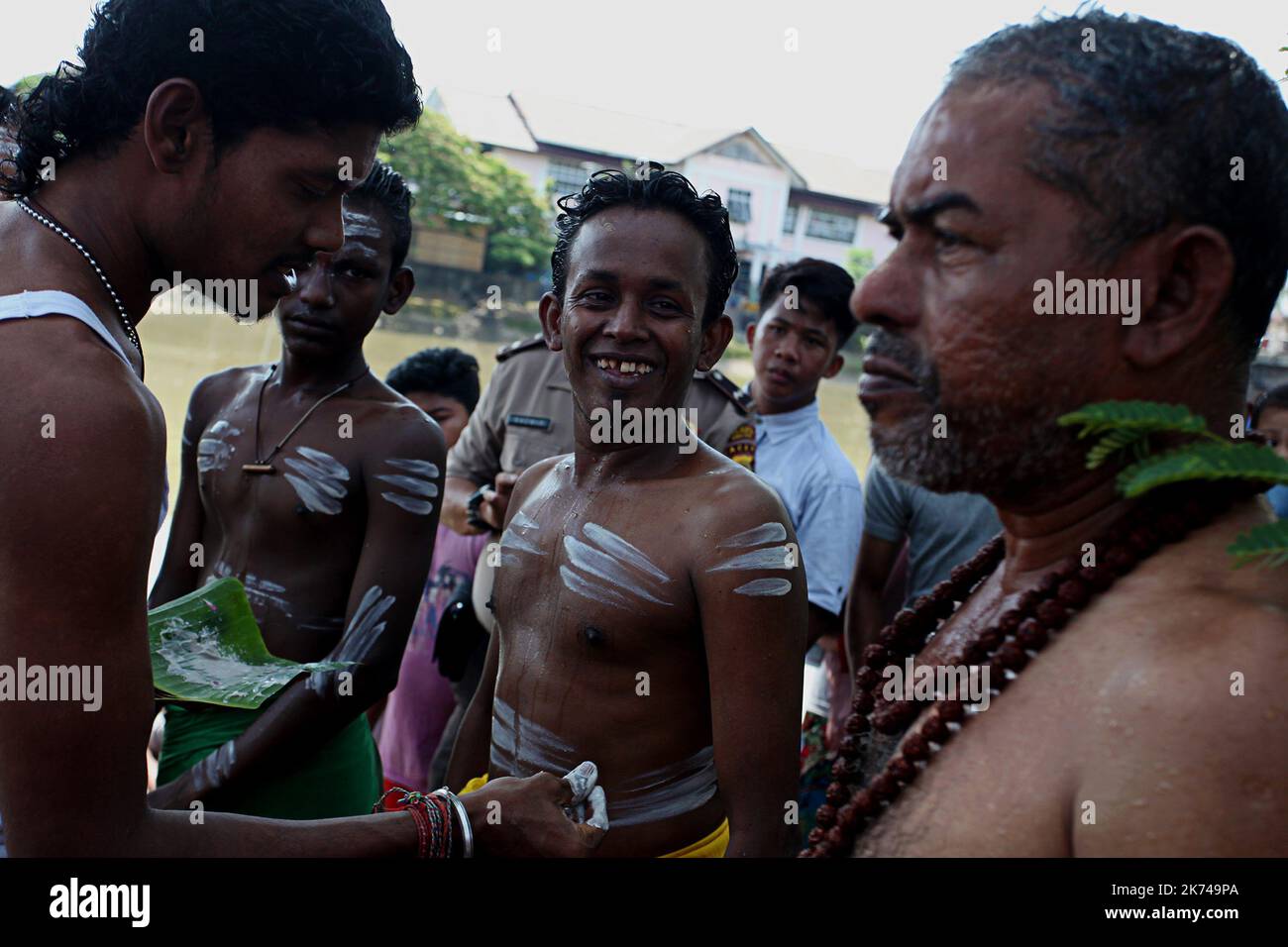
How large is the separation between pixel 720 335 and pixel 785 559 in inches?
32.3

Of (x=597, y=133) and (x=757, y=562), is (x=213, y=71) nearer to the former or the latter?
(x=757, y=562)

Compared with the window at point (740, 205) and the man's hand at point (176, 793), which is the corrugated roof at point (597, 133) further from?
the man's hand at point (176, 793)

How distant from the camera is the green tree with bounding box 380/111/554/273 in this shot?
32.6 meters

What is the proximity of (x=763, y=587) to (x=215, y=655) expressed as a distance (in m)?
1.43

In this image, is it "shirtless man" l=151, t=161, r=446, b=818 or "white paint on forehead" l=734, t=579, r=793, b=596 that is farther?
"shirtless man" l=151, t=161, r=446, b=818

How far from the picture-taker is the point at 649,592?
234 centimetres

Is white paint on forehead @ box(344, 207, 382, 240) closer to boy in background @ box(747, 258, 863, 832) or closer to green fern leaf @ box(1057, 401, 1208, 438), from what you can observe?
boy in background @ box(747, 258, 863, 832)

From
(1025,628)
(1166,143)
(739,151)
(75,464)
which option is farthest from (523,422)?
(739,151)

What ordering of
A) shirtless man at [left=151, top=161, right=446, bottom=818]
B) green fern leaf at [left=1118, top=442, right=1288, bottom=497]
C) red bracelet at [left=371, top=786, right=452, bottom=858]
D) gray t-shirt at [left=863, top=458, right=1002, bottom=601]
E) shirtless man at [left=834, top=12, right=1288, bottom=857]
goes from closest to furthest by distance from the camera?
1. green fern leaf at [left=1118, top=442, right=1288, bottom=497]
2. shirtless man at [left=834, top=12, right=1288, bottom=857]
3. red bracelet at [left=371, top=786, right=452, bottom=858]
4. shirtless man at [left=151, top=161, right=446, bottom=818]
5. gray t-shirt at [left=863, top=458, right=1002, bottom=601]

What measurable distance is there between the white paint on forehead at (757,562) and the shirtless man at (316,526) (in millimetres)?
1140

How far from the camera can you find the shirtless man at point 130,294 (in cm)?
145

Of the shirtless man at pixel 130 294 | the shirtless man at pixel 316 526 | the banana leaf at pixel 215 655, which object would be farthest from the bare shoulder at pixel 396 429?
the shirtless man at pixel 130 294

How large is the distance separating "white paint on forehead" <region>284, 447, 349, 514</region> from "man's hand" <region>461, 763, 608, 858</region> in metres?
1.30

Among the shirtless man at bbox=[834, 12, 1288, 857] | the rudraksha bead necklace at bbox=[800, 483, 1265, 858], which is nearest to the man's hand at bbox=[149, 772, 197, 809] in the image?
the rudraksha bead necklace at bbox=[800, 483, 1265, 858]
